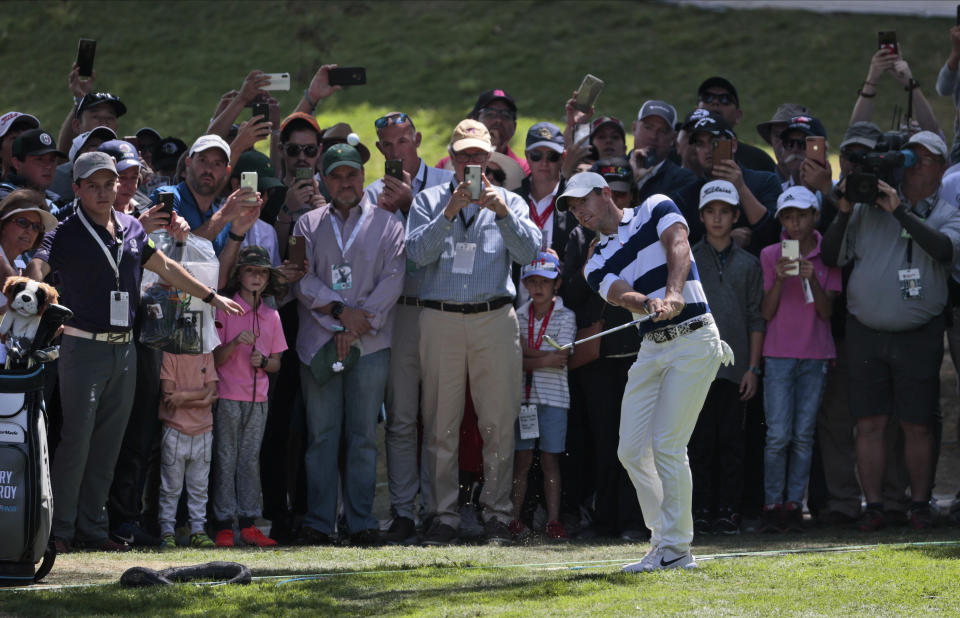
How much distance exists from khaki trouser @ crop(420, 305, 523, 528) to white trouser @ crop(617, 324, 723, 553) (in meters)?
1.89

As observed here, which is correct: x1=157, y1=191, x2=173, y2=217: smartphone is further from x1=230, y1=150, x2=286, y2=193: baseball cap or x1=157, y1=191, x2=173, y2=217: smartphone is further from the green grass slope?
the green grass slope

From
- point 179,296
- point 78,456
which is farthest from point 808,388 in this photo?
point 78,456

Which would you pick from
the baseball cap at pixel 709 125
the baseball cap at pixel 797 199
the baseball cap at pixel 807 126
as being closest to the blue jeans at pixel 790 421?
the baseball cap at pixel 797 199

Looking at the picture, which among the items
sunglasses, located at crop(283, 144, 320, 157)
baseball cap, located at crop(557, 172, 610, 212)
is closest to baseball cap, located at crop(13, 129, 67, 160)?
sunglasses, located at crop(283, 144, 320, 157)

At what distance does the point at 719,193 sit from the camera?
949 centimetres

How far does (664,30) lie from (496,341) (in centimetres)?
1822

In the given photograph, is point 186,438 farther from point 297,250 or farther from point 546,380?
point 546,380

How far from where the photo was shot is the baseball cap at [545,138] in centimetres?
1028

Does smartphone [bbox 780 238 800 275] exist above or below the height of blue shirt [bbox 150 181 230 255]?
below

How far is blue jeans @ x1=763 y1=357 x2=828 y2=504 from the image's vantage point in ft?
31.4

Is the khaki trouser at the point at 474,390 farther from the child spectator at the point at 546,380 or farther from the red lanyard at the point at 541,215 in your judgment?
the red lanyard at the point at 541,215

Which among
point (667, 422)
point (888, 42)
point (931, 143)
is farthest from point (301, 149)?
point (888, 42)

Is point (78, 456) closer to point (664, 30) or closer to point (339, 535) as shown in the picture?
point (339, 535)

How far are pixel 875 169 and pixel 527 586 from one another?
4488 mm
